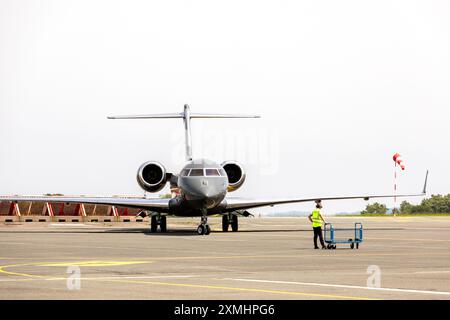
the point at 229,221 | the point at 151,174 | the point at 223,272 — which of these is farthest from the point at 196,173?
the point at 223,272

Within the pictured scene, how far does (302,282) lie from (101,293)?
419 cm

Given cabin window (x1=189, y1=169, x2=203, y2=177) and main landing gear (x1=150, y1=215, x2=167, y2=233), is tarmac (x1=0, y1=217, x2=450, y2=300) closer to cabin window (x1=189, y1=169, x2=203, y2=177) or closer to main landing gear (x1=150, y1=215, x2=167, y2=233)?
cabin window (x1=189, y1=169, x2=203, y2=177)

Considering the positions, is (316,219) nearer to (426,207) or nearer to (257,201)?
(257,201)

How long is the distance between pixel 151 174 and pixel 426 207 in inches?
3298

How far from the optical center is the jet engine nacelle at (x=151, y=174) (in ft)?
155

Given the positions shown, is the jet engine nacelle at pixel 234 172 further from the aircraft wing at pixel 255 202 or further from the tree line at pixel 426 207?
the tree line at pixel 426 207

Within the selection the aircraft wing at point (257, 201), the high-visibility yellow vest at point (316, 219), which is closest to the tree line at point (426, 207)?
the aircraft wing at point (257, 201)

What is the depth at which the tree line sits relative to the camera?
123 meters
